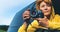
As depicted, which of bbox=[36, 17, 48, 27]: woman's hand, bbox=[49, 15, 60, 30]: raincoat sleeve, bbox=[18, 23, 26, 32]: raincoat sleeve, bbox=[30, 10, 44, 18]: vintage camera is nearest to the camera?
bbox=[49, 15, 60, 30]: raincoat sleeve

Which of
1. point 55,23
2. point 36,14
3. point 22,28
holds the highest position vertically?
point 36,14

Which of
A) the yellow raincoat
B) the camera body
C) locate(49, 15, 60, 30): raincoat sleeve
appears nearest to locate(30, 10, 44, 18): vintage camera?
the camera body

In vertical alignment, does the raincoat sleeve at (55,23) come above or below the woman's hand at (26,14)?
below

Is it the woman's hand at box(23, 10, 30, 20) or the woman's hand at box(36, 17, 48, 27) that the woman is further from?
the woman's hand at box(23, 10, 30, 20)

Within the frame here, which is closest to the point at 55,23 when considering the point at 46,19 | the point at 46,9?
the point at 46,19

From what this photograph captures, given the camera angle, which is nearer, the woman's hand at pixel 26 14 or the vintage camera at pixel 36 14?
the vintage camera at pixel 36 14

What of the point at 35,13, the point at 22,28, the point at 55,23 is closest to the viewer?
the point at 55,23

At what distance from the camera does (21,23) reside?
21.1 ft

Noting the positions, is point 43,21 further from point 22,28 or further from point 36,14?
point 22,28

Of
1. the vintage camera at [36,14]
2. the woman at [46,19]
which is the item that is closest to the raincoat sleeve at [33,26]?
the woman at [46,19]

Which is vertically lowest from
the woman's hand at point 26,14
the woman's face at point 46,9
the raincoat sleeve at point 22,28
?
the raincoat sleeve at point 22,28

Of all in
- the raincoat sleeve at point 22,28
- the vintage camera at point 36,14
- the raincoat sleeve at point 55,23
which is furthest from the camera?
the raincoat sleeve at point 22,28

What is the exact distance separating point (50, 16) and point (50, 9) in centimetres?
16

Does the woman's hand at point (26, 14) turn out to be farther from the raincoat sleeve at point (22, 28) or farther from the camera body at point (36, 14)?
the raincoat sleeve at point (22, 28)
